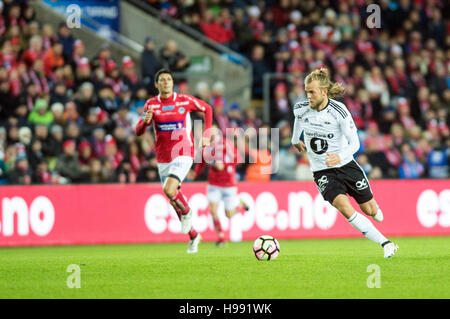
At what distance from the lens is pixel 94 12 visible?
22.6 meters

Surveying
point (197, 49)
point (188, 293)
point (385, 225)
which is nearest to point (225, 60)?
point (197, 49)

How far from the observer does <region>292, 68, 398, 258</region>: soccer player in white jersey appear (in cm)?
1113

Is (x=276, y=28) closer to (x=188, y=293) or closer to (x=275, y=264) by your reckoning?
(x=275, y=264)

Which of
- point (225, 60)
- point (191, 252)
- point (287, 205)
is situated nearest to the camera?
point (191, 252)

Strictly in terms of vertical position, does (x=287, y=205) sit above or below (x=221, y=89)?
below

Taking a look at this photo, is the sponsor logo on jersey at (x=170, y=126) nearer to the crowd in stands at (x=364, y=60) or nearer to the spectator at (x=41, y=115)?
the spectator at (x=41, y=115)

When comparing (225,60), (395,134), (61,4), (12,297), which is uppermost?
(61,4)

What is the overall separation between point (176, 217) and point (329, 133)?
7432mm

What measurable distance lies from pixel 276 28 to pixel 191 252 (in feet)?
38.4

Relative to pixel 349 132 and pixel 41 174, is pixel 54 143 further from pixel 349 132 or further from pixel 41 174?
Answer: pixel 349 132

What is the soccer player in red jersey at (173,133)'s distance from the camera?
12969 millimetres

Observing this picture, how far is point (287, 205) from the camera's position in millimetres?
18719

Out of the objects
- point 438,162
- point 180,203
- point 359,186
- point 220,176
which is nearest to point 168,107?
point 180,203

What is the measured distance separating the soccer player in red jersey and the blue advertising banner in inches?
359
